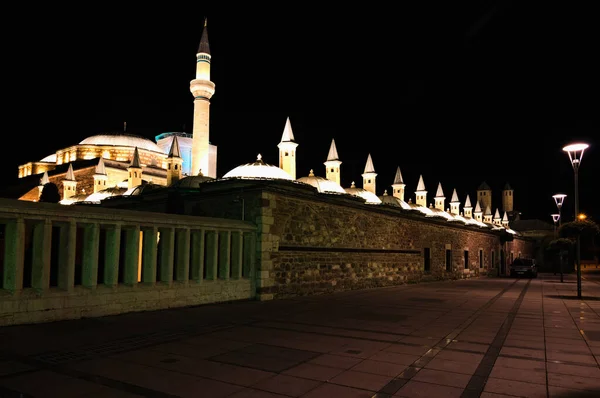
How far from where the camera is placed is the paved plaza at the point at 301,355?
15.1 feet

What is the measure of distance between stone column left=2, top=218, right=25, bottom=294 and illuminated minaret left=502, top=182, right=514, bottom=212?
8186cm

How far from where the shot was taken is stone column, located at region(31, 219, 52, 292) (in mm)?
8391

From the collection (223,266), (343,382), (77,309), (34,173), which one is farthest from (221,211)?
(34,173)

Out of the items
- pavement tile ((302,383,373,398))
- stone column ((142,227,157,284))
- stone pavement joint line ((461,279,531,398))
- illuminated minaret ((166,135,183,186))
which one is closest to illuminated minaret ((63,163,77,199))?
illuminated minaret ((166,135,183,186))

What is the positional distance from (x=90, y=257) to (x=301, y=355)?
5.46 meters

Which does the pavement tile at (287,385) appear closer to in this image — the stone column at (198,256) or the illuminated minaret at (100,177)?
the stone column at (198,256)

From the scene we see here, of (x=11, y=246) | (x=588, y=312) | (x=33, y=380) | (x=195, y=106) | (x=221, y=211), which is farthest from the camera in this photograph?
(x=195, y=106)

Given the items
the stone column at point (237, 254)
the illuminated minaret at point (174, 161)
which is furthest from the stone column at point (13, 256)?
the illuminated minaret at point (174, 161)

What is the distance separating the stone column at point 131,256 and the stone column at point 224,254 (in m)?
2.79

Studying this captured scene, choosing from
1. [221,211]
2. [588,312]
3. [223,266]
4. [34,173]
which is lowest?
[588,312]

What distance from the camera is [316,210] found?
15.4 metres

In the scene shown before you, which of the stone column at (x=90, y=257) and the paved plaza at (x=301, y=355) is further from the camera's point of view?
the stone column at (x=90, y=257)

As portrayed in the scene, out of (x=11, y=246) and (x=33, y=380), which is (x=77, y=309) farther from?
(x=33, y=380)

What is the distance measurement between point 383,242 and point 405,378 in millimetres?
15480
